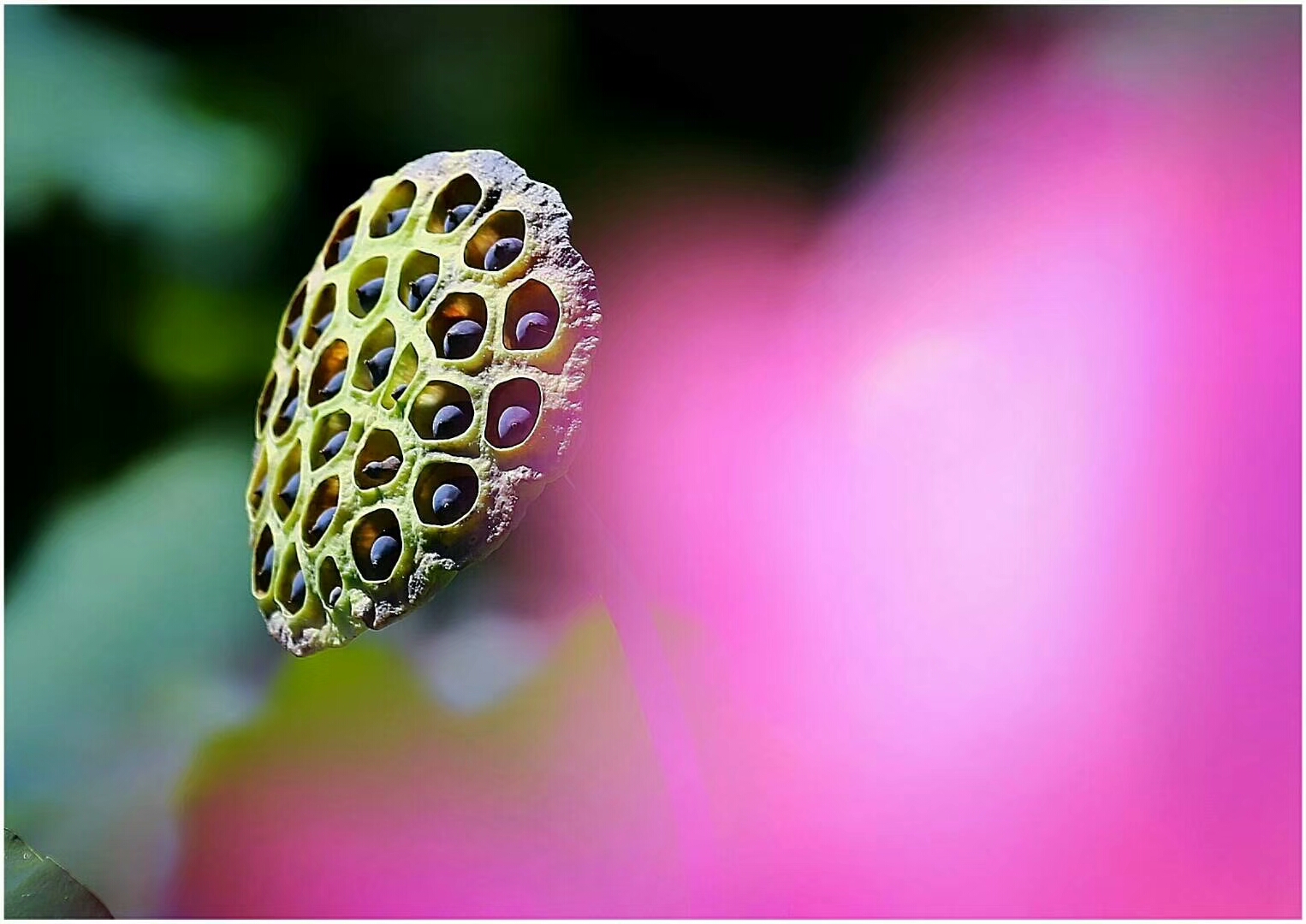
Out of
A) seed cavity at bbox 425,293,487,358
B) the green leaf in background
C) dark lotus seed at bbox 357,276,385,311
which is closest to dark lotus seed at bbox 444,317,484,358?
seed cavity at bbox 425,293,487,358

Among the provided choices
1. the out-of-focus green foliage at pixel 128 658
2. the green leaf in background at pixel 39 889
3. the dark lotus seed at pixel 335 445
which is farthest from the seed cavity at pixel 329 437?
the green leaf in background at pixel 39 889

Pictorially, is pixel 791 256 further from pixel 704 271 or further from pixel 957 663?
pixel 957 663

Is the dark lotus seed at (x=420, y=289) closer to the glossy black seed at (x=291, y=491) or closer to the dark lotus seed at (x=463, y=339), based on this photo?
the dark lotus seed at (x=463, y=339)

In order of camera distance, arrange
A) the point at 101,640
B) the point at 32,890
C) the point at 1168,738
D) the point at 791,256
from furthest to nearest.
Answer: the point at 101,640 < the point at 32,890 < the point at 791,256 < the point at 1168,738

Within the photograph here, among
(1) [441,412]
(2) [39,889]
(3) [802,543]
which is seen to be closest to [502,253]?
(1) [441,412]

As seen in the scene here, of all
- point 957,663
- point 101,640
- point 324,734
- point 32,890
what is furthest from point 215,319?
point 957,663

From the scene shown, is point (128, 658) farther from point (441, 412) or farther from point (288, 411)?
point (441, 412)
